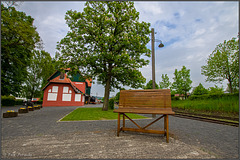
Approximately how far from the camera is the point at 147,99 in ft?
12.7

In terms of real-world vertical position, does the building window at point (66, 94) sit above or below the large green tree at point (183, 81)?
below

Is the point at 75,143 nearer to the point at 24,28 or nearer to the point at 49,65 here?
the point at 24,28

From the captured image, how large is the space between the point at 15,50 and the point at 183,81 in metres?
35.0

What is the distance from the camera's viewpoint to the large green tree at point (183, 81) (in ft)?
91.6

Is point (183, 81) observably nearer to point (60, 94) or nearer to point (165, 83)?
point (165, 83)

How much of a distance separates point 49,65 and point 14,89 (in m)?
15.0

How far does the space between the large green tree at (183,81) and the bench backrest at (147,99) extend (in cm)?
2747

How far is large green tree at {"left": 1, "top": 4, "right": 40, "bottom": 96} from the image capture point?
17.4m

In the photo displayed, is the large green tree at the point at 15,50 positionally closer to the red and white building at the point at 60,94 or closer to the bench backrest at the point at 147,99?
the red and white building at the point at 60,94

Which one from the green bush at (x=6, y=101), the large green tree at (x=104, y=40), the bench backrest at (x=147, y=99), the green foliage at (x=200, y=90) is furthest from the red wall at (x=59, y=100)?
the green foliage at (x=200, y=90)

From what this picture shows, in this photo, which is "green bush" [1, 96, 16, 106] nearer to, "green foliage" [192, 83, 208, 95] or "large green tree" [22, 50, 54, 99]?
"large green tree" [22, 50, 54, 99]

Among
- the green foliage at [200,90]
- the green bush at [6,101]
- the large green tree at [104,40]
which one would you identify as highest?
the large green tree at [104,40]

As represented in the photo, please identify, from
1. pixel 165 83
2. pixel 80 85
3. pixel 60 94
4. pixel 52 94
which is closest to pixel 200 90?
pixel 165 83

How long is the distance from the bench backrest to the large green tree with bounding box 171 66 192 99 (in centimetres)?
2747
